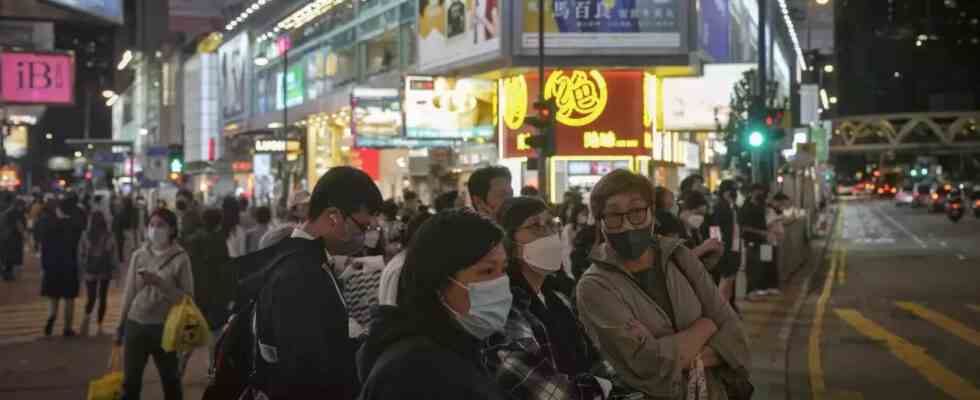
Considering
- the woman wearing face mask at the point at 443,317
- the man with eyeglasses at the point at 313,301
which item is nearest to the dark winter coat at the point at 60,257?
the man with eyeglasses at the point at 313,301

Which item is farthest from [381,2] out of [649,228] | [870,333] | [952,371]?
[649,228]

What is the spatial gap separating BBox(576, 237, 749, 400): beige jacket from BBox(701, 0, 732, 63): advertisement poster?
31.9 metres

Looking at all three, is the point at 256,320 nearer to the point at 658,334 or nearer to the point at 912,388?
the point at 658,334

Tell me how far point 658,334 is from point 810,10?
67.7 metres

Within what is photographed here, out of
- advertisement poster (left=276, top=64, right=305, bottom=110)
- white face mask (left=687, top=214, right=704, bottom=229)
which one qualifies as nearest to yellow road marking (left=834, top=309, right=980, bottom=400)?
white face mask (left=687, top=214, right=704, bottom=229)

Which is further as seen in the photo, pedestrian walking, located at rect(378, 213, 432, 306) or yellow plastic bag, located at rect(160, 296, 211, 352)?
yellow plastic bag, located at rect(160, 296, 211, 352)

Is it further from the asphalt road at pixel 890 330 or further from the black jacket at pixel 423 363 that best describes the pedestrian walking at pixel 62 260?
the black jacket at pixel 423 363

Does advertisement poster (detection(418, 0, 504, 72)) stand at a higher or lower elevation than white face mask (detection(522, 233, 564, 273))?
higher

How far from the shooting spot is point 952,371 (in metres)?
12.8

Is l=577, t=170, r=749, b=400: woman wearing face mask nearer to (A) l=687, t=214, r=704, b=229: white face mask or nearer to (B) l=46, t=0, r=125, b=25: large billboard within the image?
(A) l=687, t=214, r=704, b=229: white face mask

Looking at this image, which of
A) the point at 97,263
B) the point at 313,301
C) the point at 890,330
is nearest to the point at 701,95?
the point at 890,330

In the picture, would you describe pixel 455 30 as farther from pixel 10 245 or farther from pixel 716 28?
pixel 10 245

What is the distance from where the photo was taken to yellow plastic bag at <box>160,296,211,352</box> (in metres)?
8.95

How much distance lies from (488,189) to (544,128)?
55.9 ft
